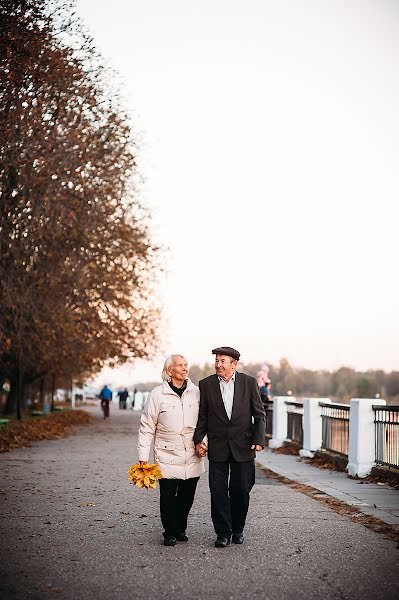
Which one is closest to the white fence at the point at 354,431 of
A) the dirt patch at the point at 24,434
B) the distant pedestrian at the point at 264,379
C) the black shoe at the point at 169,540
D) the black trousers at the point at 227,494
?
the distant pedestrian at the point at 264,379

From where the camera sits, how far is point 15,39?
1695 cm

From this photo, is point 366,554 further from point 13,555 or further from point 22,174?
point 22,174

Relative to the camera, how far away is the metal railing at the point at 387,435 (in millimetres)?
13328

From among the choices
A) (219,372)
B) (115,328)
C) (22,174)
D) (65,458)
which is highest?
(22,174)

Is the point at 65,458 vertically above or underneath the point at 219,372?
underneath

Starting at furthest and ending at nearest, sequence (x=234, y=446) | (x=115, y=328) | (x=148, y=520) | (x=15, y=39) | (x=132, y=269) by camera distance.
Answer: (x=115, y=328) → (x=132, y=269) → (x=15, y=39) → (x=148, y=520) → (x=234, y=446)

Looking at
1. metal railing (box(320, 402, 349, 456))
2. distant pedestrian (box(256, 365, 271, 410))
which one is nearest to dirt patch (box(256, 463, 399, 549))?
metal railing (box(320, 402, 349, 456))

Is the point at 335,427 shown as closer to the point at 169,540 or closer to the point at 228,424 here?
the point at 228,424

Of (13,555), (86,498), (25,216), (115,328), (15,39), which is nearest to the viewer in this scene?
(13,555)

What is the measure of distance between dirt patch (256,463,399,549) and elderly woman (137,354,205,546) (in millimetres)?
2197

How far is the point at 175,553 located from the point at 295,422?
1408cm

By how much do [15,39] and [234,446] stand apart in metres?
11.7

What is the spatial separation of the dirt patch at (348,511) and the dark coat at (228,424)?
5.85 ft

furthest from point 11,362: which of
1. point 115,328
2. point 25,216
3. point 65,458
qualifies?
point 65,458
